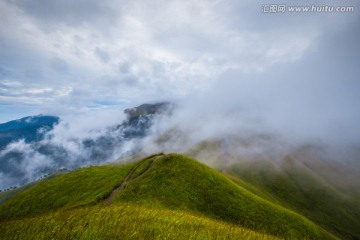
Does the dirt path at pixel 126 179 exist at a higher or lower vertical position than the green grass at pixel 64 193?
higher

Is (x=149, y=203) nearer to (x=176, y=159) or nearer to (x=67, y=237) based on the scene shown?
(x=176, y=159)

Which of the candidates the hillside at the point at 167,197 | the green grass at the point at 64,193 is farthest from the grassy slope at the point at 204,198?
the green grass at the point at 64,193

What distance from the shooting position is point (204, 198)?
43.1m

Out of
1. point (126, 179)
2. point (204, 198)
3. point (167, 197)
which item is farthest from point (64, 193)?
point (204, 198)

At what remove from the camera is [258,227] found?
38.6m

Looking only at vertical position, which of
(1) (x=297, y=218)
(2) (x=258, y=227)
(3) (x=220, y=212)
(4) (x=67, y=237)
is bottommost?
(1) (x=297, y=218)

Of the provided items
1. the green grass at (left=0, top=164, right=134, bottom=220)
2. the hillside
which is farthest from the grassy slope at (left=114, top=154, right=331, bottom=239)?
the green grass at (left=0, top=164, right=134, bottom=220)

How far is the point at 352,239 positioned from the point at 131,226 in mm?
237824

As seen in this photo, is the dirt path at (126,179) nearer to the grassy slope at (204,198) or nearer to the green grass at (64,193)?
the green grass at (64,193)

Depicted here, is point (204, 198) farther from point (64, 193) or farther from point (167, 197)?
point (64, 193)

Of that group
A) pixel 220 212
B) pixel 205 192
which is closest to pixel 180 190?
pixel 205 192

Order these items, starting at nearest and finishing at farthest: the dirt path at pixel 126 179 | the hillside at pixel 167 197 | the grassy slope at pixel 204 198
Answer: the dirt path at pixel 126 179, the hillside at pixel 167 197, the grassy slope at pixel 204 198

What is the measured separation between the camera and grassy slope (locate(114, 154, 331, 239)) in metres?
38.9

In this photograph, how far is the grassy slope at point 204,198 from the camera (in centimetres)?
3894
